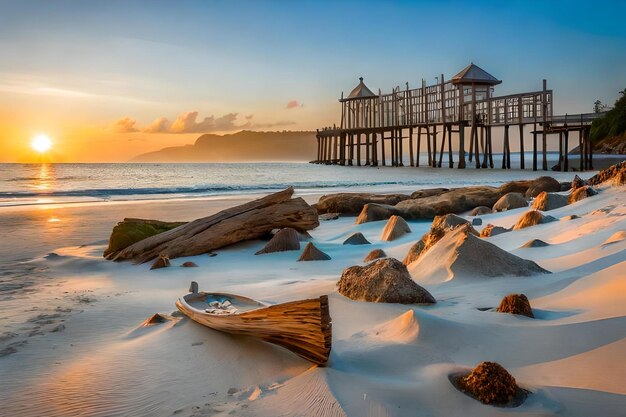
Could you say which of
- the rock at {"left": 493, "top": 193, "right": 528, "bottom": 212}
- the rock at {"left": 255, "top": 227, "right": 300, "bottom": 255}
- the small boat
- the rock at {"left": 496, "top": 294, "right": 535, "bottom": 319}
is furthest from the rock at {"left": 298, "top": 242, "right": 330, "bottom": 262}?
the rock at {"left": 493, "top": 193, "right": 528, "bottom": 212}

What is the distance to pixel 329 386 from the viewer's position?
2393mm

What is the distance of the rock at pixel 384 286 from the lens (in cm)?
368

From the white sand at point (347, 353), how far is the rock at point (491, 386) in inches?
1.9

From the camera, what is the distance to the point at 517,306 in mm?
3264

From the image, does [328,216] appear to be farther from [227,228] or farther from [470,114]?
[470,114]

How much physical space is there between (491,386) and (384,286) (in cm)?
149

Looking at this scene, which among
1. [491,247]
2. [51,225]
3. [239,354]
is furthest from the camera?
[51,225]

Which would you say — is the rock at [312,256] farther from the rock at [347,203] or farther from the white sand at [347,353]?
the rock at [347,203]

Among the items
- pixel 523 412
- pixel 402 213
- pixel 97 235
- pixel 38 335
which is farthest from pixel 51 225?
pixel 523 412

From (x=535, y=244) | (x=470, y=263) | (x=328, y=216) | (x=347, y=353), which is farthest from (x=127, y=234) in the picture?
(x=347, y=353)

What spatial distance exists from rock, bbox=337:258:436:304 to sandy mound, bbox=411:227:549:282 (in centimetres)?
68

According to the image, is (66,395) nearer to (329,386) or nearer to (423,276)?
(329,386)

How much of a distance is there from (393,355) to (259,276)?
298 centimetres

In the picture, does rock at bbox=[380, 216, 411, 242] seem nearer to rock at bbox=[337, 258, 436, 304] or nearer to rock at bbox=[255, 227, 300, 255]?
rock at bbox=[255, 227, 300, 255]
